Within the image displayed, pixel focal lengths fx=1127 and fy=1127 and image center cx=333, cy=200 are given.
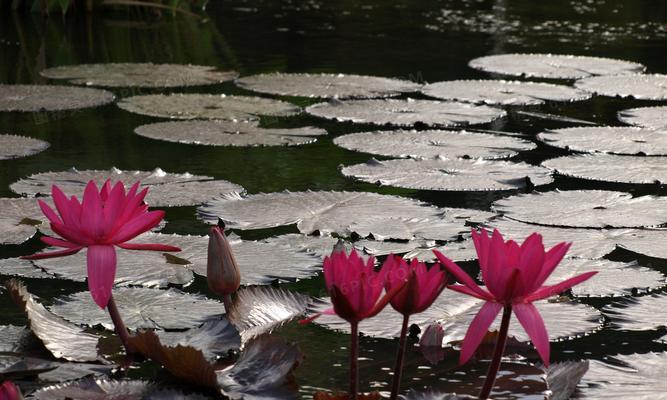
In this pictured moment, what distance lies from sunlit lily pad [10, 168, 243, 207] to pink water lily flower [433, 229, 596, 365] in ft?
4.39

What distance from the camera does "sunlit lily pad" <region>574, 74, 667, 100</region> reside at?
3.96m


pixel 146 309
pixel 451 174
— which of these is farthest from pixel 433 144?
pixel 146 309

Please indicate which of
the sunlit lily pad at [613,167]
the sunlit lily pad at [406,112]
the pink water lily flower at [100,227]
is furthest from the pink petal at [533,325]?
the sunlit lily pad at [406,112]

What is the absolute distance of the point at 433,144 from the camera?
118 inches

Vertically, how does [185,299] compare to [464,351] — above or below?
below

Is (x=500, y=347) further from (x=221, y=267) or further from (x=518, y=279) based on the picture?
(x=221, y=267)

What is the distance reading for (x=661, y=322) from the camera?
5.25 ft

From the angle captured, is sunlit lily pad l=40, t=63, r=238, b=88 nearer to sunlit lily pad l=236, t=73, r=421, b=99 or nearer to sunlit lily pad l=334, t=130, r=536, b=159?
sunlit lily pad l=236, t=73, r=421, b=99

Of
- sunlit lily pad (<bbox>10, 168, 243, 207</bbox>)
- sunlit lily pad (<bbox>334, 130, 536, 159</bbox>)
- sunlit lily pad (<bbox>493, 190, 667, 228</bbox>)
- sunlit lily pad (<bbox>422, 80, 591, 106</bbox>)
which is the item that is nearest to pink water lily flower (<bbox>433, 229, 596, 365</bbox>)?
sunlit lily pad (<bbox>493, 190, 667, 228</bbox>)

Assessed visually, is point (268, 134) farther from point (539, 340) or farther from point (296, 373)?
point (539, 340)

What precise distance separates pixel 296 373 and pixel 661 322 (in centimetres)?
55

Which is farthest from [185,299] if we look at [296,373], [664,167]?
[664,167]

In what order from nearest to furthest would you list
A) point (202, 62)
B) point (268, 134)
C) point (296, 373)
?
point (296, 373)
point (268, 134)
point (202, 62)

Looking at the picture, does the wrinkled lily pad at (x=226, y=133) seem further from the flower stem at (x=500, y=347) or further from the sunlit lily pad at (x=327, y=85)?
the flower stem at (x=500, y=347)
